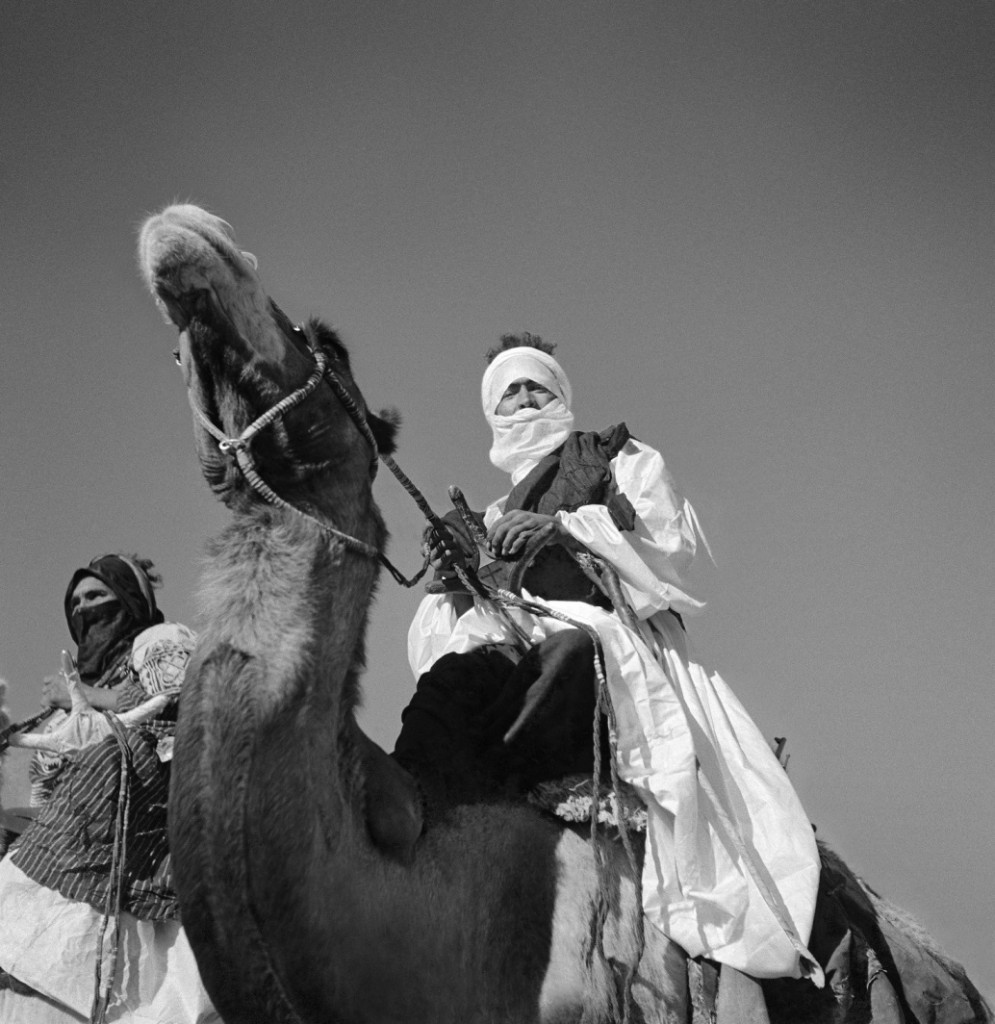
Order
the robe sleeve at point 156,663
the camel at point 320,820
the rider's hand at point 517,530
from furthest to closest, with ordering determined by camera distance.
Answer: the robe sleeve at point 156,663, the rider's hand at point 517,530, the camel at point 320,820

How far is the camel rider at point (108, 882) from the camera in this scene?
4.87 m

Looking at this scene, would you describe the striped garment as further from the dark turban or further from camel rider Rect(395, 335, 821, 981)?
camel rider Rect(395, 335, 821, 981)

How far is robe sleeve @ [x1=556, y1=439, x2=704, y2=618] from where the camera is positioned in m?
4.87

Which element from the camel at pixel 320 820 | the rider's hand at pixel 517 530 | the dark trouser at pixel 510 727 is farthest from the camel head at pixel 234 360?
the rider's hand at pixel 517 530

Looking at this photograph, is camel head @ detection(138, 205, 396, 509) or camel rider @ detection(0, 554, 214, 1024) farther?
camel rider @ detection(0, 554, 214, 1024)

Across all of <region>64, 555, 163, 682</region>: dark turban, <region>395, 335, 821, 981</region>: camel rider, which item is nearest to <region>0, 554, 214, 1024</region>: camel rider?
<region>64, 555, 163, 682</region>: dark turban

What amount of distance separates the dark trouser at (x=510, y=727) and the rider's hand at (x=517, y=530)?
577 mm

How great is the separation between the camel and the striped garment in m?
1.75

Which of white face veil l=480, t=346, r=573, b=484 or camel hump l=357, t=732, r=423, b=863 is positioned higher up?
white face veil l=480, t=346, r=573, b=484

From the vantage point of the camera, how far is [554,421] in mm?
5777

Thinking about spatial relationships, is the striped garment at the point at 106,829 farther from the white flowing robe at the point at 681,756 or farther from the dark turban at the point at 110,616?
the white flowing robe at the point at 681,756

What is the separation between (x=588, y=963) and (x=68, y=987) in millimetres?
2209

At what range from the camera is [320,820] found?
342 cm

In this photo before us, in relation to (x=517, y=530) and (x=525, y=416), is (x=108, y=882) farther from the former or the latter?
(x=525, y=416)
